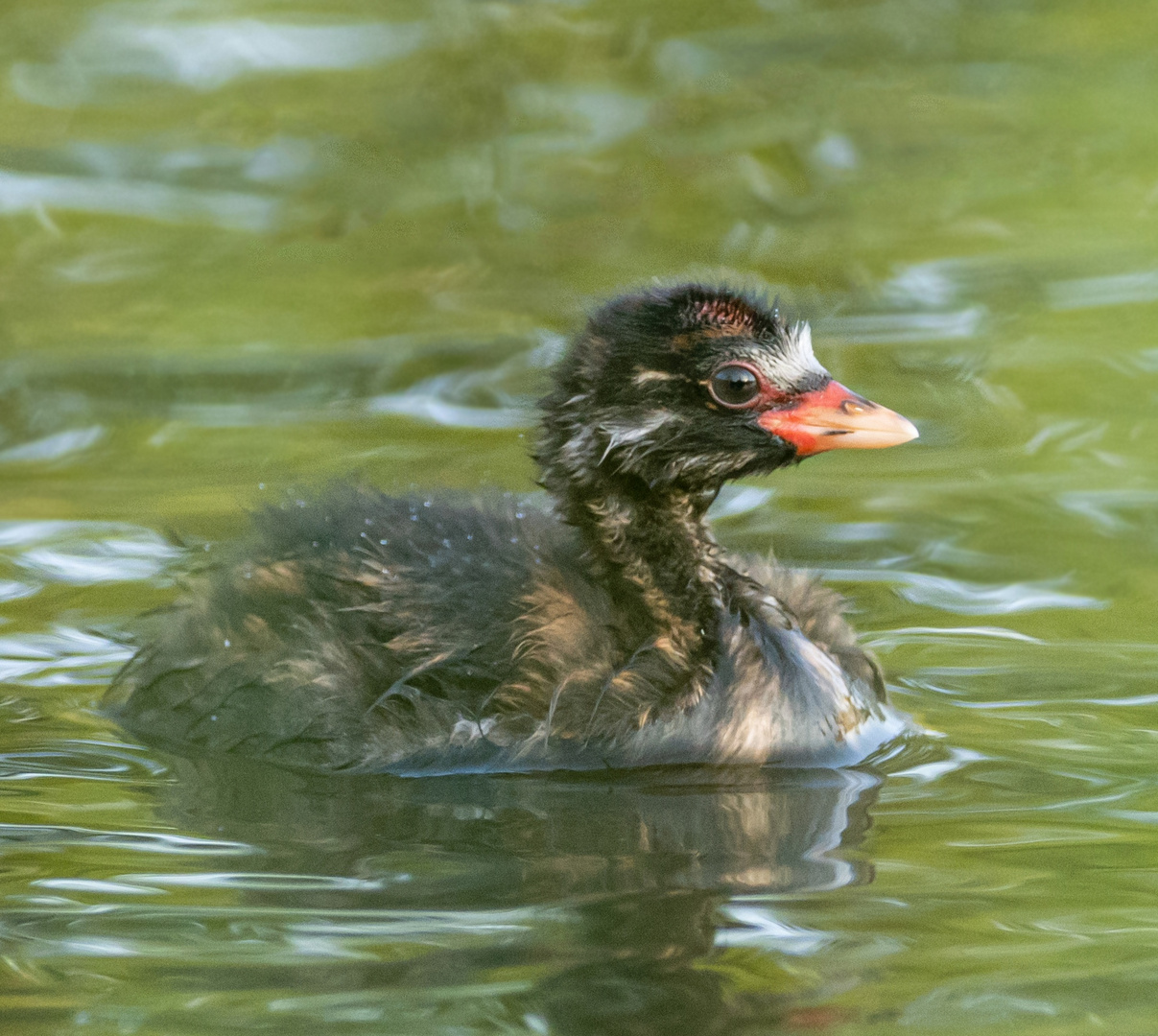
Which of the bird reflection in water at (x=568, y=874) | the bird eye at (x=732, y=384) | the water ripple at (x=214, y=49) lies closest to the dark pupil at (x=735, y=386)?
the bird eye at (x=732, y=384)

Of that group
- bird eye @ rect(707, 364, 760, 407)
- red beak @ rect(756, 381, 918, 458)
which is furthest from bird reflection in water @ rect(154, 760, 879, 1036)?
bird eye @ rect(707, 364, 760, 407)

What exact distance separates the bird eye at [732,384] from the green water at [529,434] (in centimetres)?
77

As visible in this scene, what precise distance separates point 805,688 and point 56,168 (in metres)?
6.99

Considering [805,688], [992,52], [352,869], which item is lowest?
[352,869]

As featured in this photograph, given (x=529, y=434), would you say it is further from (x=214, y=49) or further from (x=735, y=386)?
(x=214, y=49)

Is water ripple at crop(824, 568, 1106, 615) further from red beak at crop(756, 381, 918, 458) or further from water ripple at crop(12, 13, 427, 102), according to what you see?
water ripple at crop(12, 13, 427, 102)

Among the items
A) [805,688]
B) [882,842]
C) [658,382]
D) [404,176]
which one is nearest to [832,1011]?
[882,842]

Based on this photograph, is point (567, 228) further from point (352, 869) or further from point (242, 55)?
point (352, 869)

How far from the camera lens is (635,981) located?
14.1ft

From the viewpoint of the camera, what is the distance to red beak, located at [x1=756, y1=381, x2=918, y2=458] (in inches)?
235

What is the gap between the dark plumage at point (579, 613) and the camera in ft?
18.9

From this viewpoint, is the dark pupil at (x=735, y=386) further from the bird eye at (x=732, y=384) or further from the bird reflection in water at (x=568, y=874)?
the bird reflection in water at (x=568, y=874)

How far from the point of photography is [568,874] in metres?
4.98

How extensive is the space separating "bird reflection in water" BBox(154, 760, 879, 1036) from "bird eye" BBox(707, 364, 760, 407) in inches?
39.7
